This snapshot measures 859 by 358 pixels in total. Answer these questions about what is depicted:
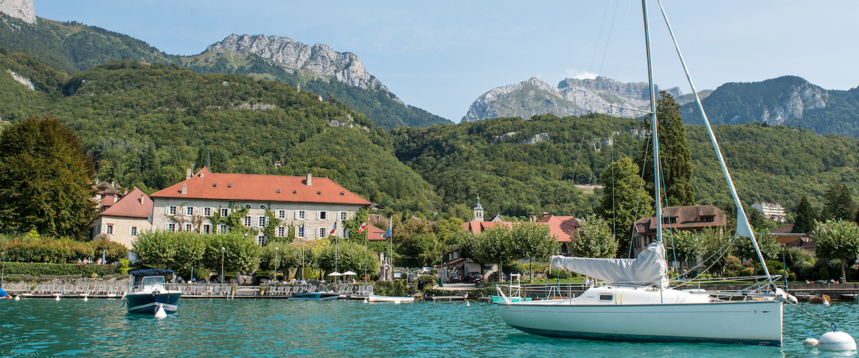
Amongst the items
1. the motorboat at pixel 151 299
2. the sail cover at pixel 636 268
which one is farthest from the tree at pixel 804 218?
the motorboat at pixel 151 299

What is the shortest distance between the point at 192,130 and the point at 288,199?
90626 mm

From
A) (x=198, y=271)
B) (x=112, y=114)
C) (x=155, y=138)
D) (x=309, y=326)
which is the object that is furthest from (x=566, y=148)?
(x=309, y=326)

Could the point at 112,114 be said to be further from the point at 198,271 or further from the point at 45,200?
the point at 198,271

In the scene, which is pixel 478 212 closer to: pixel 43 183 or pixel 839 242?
pixel 43 183

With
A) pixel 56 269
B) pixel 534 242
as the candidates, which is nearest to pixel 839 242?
pixel 534 242

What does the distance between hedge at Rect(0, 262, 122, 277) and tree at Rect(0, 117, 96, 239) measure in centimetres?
857

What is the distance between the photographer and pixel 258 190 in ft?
257

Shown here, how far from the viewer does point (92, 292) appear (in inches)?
2158

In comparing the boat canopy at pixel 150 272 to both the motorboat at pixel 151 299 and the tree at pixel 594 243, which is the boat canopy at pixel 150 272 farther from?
the tree at pixel 594 243

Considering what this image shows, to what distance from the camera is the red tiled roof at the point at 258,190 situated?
7572cm

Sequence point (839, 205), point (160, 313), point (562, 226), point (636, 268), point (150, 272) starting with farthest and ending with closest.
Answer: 1. point (839, 205)
2. point (562, 226)
3. point (150, 272)
4. point (160, 313)
5. point (636, 268)

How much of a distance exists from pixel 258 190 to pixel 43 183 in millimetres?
23738

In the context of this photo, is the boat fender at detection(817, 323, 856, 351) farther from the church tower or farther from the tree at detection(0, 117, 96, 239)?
the church tower

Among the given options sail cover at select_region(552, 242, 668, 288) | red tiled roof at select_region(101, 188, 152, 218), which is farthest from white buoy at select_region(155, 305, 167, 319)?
red tiled roof at select_region(101, 188, 152, 218)
